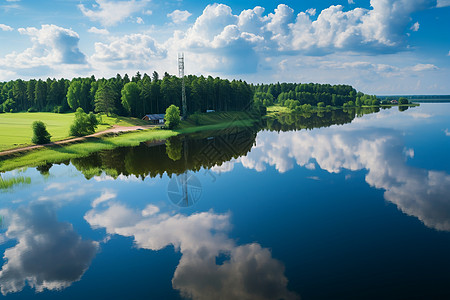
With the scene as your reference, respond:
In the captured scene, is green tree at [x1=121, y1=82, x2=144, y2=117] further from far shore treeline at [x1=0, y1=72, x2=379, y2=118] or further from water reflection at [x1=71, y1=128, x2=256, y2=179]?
water reflection at [x1=71, y1=128, x2=256, y2=179]

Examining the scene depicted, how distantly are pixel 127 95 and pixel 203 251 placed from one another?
91628mm

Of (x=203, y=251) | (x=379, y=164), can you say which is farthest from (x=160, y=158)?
(x=379, y=164)

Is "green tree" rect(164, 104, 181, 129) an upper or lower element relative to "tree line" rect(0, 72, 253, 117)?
lower

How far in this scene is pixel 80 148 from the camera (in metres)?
58.7

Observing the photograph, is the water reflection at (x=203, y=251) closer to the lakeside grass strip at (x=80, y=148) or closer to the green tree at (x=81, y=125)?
the lakeside grass strip at (x=80, y=148)

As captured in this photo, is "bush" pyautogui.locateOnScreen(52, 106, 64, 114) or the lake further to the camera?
"bush" pyautogui.locateOnScreen(52, 106, 64, 114)

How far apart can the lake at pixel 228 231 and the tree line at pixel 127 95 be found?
62409 mm

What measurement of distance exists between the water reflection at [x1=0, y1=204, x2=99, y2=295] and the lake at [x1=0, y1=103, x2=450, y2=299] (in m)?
0.10

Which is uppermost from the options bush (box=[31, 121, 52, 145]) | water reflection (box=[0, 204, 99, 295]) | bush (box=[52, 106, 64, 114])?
bush (box=[52, 106, 64, 114])

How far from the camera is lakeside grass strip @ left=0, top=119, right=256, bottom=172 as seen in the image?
154ft

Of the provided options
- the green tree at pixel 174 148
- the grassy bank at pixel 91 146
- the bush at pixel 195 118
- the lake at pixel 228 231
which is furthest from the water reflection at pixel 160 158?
the bush at pixel 195 118

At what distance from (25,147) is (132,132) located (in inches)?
1176

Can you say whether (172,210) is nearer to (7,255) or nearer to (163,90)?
(7,255)

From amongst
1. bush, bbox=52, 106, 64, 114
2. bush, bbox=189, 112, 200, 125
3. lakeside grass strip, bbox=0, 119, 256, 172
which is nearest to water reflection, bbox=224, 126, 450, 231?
lakeside grass strip, bbox=0, 119, 256, 172
